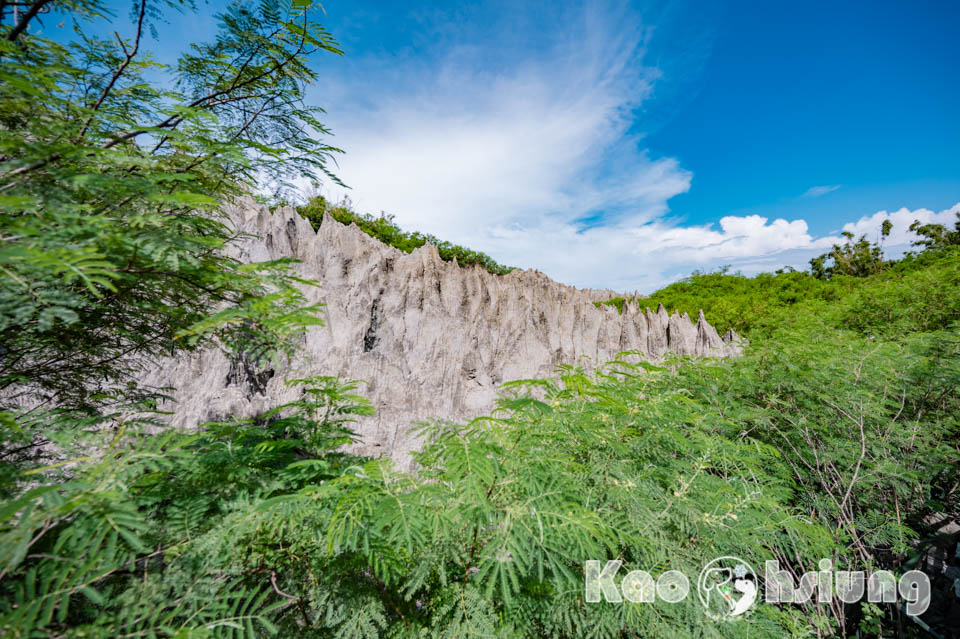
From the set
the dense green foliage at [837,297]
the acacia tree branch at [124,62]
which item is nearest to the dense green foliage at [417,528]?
the acacia tree branch at [124,62]

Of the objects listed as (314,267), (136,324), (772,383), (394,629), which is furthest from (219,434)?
(772,383)

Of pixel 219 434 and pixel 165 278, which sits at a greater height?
pixel 165 278

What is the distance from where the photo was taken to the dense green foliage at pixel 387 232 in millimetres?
7078

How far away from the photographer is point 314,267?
4.24m

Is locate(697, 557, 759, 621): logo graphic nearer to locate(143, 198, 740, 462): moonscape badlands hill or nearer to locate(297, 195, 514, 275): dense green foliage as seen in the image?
locate(143, 198, 740, 462): moonscape badlands hill

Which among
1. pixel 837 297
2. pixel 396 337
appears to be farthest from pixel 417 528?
pixel 837 297

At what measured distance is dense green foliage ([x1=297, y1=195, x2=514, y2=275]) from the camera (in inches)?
279

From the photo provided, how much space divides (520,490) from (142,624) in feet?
3.97

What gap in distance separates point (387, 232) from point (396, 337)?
3974 millimetres

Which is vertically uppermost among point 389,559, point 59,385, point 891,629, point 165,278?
point 165,278

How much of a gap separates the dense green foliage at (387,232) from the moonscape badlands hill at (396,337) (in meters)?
2.39

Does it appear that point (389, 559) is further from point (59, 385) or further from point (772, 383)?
point (772, 383)

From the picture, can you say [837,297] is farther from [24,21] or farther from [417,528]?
[24,21]

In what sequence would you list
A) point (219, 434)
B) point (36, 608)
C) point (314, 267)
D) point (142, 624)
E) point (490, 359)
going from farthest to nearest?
point (490, 359) → point (314, 267) → point (219, 434) → point (142, 624) → point (36, 608)
